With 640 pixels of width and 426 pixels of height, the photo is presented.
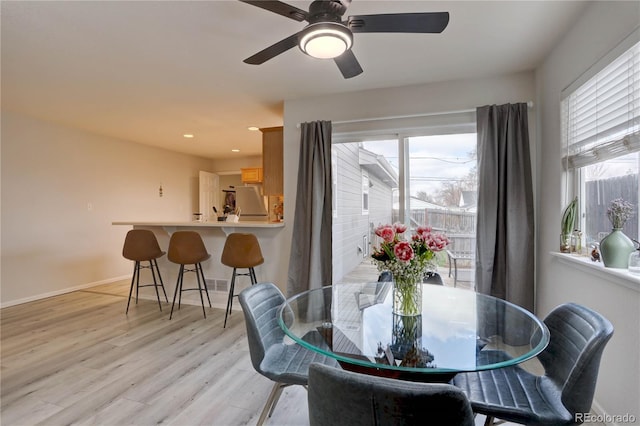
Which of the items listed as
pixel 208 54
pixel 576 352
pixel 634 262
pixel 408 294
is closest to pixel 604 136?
pixel 634 262

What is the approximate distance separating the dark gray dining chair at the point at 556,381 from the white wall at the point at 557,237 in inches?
15.7

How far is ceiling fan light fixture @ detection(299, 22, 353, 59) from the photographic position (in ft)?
5.00

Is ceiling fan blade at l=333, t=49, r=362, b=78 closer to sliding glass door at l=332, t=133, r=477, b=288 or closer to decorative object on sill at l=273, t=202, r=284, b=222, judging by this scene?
sliding glass door at l=332, t=133, r=477, b=288

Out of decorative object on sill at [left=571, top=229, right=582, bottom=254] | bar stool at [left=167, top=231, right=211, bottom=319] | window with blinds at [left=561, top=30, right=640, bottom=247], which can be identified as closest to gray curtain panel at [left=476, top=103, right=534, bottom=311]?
window with blinds at [left=561, top=30, right=640, bottom=247]

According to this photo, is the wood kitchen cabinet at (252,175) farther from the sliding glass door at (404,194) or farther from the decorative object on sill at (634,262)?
the decorative object on sill at (634,262)

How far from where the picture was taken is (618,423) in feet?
5.36

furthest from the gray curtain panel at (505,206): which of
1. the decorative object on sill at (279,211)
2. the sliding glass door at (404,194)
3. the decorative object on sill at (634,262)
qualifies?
the decorative object on sill at (279,211)

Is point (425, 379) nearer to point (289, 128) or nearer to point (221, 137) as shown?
point (289, 128)

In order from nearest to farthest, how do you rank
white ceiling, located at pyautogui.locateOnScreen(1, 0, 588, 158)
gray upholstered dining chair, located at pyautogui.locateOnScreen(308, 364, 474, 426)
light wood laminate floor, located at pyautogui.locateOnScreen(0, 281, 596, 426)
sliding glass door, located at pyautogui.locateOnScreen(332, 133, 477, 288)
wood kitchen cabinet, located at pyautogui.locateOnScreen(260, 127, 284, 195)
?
1. gray upholstered dining chair, located at pyautogui.locateOnScreen(308, 364, 474, 426)
2. light wood laminate floor, located at pyautogui.locateOnScreen(0, 281, 596, 426)
3. white ceiling, located at pyautogui.locateOnScreen(1, 0, 588, 158)
4. sliding glass door, located at pyautogui.locateOnScreen(332, 133, 477, 288)
5. wood kitchen cabinet, located at pyautogui.locateOnScreen(260, 127, 284, 195)

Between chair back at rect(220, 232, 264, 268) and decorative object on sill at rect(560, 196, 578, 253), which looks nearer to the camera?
decorative object on sill at rect(560, 196, 578, 253)

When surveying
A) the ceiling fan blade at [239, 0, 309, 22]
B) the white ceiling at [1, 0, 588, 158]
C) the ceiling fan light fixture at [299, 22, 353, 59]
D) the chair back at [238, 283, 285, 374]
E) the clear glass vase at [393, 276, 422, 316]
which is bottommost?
the chair back at [238, 283, 285, 374]

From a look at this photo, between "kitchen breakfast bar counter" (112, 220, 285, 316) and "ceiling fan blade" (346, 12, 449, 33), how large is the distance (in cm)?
233

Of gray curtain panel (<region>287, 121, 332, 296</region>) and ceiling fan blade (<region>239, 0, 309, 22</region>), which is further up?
ceiling fan blade (<region>239, 0, 309, 22</region>)

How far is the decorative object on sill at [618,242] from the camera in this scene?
1611 mm
